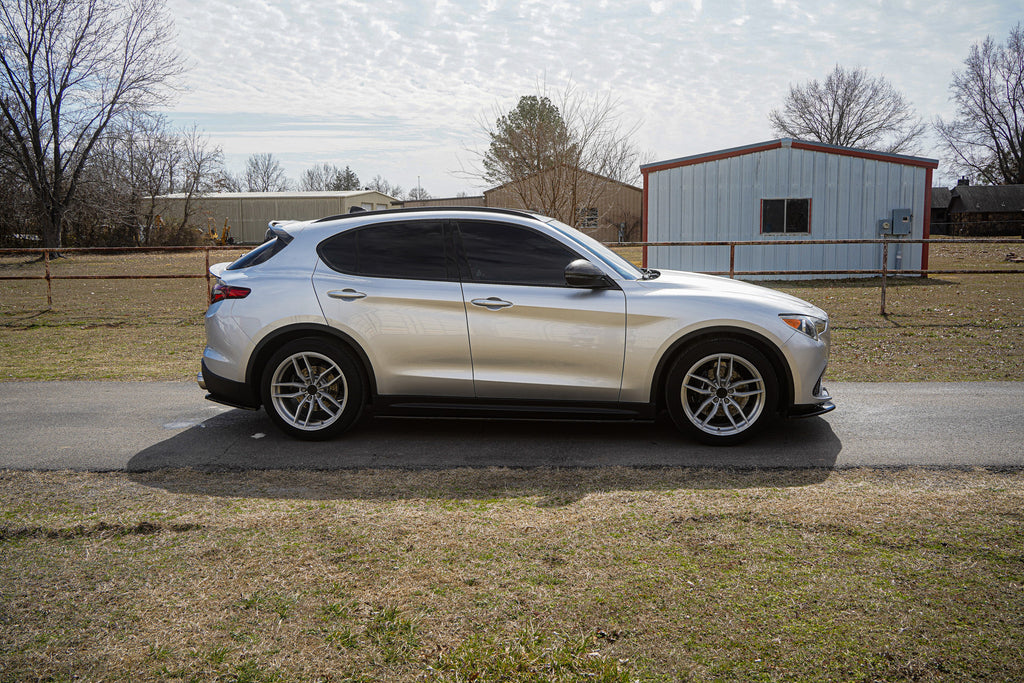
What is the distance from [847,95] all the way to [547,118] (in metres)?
57.5

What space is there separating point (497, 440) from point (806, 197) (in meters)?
18.5

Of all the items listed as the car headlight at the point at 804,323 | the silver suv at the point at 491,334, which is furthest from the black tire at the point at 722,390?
the car headlight at the point at 804,323

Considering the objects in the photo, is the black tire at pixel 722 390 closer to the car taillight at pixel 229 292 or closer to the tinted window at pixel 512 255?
the tinted window at pixel 512 255

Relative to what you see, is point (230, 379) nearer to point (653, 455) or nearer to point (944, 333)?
point (653, 455)

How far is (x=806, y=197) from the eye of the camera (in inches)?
852

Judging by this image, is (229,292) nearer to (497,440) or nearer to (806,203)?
(497,440)

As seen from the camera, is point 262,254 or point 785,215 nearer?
point 262,254

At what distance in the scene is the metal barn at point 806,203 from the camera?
70.6ft

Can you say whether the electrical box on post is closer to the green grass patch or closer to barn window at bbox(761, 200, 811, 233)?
barn window at bbox(761, 200, 811, 233)

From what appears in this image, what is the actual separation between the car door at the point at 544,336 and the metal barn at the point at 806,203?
16.5m

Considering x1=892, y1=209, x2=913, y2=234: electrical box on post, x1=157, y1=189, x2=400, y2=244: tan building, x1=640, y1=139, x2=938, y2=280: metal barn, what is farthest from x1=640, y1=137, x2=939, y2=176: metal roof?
x1=157, y1=189, x2=400, y2=244: tan building

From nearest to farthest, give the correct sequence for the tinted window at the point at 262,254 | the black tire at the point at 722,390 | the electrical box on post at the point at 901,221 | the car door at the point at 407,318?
1. the black tire at the point at 722,390
2. the car door at the point at 407,318
3. the tinted window at the point at 262,254
4. the electrical box on post at the point at 901,221

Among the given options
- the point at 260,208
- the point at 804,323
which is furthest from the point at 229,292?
the point at 260,208

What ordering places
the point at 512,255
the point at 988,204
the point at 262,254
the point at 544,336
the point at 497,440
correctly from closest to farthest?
→ the point at 544,336 < the point at 512,255 < the point at 497,440 < the point at 262,254 < the point at 988,204
